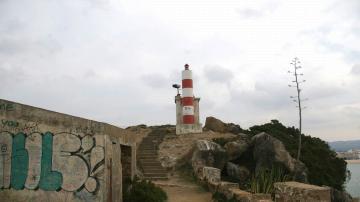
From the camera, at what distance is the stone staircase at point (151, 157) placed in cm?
2047

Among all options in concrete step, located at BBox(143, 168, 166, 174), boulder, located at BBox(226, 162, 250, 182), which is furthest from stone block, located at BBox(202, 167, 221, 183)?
boulder, located at BBox(226, 162, 250, 182)

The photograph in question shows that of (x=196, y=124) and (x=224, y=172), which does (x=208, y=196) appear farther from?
(x=196, y=124)

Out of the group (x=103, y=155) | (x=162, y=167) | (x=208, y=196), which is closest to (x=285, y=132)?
(x=162, y=167)

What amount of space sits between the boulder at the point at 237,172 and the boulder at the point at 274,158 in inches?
26.7

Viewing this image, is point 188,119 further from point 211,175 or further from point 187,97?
point 211,175

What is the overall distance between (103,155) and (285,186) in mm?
5354

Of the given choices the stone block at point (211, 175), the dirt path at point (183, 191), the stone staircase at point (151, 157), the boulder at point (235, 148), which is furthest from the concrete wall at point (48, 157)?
the boulder at point (235, 148)

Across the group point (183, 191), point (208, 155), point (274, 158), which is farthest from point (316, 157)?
point (183, 191)

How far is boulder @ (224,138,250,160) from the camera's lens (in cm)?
2275

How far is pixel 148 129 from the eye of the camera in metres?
29.6

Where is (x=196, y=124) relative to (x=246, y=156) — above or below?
above

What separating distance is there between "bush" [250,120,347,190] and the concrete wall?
1615 cm

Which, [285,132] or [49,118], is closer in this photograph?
[49,118]

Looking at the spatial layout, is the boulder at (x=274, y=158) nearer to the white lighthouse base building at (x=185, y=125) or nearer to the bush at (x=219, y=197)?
the white lighthouse base building at (x=185, y=125)
